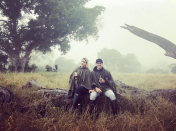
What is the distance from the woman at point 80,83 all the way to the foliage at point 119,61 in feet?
163

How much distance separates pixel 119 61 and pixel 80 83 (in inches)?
2049

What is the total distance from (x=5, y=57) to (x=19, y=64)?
228 cm

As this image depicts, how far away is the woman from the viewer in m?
4.04

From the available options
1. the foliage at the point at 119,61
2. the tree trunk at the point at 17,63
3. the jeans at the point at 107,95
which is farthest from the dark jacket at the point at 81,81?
the foliage at the point at 119,61

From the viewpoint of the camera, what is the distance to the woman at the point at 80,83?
4.04 m

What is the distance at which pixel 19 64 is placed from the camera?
45.3 feet

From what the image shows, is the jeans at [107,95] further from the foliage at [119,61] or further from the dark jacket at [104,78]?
the foliage at [119,61]

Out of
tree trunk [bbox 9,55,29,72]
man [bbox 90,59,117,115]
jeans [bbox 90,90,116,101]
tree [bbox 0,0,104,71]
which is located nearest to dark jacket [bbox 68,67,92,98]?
man [bbox 90,59,117,115]

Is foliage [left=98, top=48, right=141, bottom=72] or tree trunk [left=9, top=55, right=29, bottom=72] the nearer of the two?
tree trunk [left=9, top=55, right=29, bottom=72]

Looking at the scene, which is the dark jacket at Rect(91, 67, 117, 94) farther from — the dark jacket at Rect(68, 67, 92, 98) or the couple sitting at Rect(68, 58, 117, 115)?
the dark jacket at Rect(68, 67, 92, 98)

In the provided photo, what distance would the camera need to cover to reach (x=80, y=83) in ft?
14.7

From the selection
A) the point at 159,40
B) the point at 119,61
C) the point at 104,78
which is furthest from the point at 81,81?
the point at 119,61

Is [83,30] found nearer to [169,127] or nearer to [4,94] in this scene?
[4,94]

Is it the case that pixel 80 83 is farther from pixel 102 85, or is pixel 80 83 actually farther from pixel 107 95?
pixel 107 95
